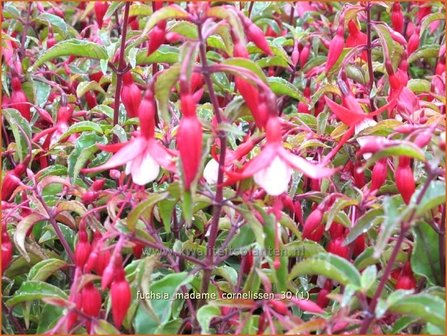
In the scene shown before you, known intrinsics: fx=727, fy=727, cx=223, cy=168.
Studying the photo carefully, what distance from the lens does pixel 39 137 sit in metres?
A: 1.29

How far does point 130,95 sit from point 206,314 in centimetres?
48

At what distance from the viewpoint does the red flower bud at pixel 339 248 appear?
0.99 meters

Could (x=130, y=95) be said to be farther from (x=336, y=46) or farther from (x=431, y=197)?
(x=431, y=197)

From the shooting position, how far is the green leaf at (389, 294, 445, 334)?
0.75 metres

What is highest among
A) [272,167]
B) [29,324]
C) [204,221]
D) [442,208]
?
[272,167]

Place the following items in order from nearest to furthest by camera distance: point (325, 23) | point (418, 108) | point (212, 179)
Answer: point (212, 179) < point (418, 108) < point (325, 23)

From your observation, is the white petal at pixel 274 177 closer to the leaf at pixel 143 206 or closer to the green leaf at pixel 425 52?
the leaf at pixel 143 206

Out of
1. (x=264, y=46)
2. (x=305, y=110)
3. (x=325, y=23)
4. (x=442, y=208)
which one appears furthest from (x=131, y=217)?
(x=325, y=23)

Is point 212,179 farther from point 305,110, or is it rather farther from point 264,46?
point 305,110

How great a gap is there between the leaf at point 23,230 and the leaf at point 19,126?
209 mm

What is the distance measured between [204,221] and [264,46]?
0.35m

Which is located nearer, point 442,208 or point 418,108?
point 442,208

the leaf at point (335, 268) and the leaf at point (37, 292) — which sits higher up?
the leaf at point (335, 268)

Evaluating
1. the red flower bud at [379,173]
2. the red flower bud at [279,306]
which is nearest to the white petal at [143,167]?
the red flower bud at [279,306]
